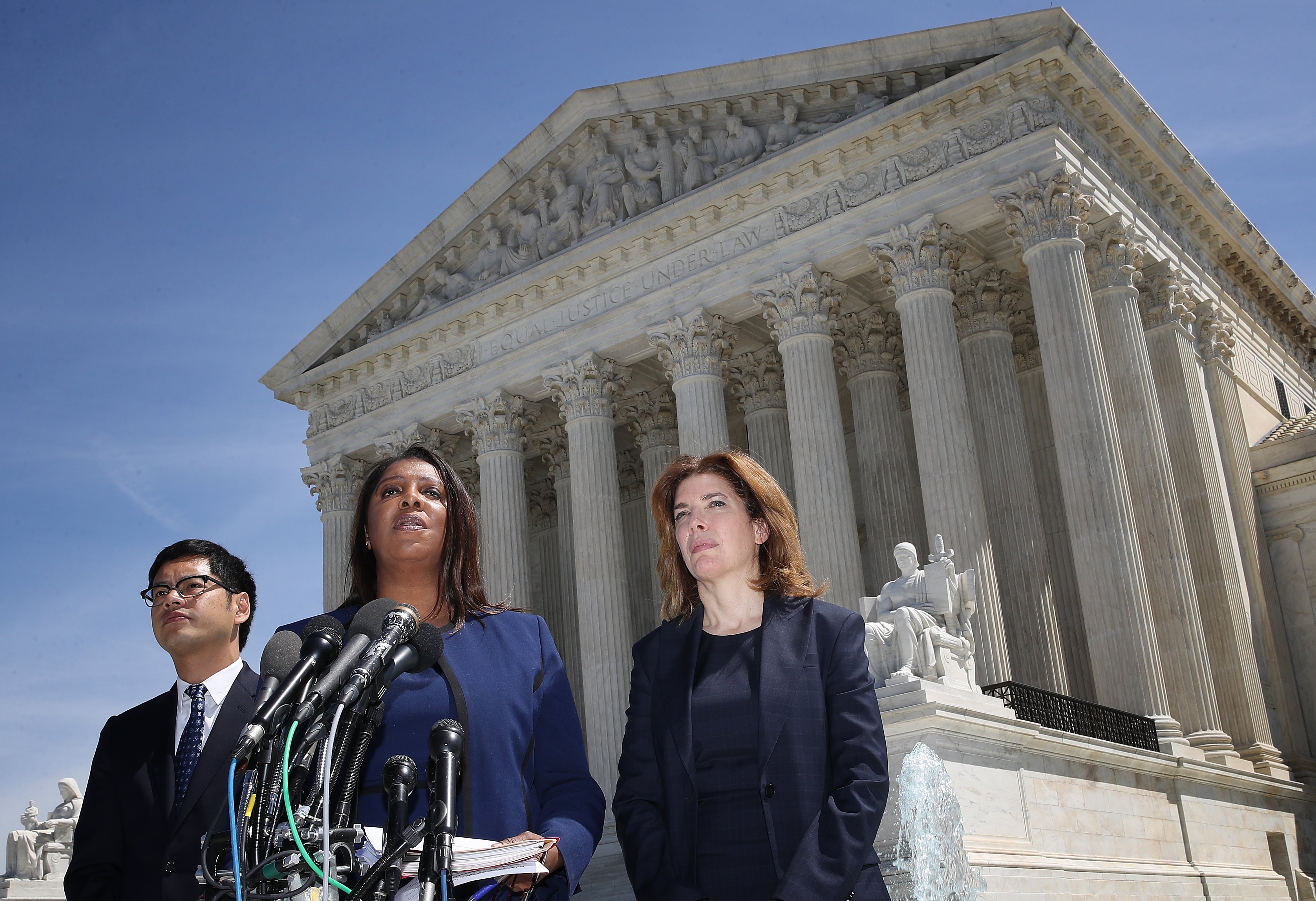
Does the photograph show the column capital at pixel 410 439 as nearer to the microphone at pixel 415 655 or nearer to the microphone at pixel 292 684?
the microphone at pixel 415 655

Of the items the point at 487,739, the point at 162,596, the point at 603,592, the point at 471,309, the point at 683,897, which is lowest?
the point at 683,897

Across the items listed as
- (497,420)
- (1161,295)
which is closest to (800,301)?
(1161,295)

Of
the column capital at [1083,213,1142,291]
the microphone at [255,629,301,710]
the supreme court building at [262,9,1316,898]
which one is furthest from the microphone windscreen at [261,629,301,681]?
the column capital at [1083,213,1142,291]

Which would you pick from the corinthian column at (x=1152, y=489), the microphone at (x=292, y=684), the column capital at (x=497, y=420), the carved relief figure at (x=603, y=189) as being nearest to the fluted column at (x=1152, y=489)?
the corinthian column at (x=1152, y=489)

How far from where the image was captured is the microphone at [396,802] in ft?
10.7

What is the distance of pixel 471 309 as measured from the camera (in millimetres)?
29844

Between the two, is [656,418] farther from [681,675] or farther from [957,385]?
[681,675]

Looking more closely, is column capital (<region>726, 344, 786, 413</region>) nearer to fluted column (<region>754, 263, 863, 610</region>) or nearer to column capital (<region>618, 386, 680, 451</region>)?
column capital (<region>618, 386, 680, 451</region>)

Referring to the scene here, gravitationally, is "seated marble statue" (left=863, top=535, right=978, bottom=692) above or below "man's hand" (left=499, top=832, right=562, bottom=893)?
above

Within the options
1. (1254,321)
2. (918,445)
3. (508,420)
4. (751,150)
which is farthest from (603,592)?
(1254,321)

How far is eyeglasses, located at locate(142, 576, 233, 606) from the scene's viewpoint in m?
5.56

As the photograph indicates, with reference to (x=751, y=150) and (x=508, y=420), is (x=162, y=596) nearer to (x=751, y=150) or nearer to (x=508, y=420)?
(x=751, y=150)

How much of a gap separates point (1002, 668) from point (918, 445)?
4.36 m

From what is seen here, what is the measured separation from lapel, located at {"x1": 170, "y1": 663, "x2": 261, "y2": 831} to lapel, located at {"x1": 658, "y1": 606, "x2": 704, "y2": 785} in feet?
5.71
